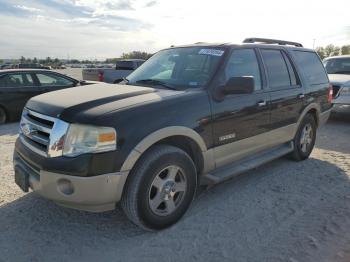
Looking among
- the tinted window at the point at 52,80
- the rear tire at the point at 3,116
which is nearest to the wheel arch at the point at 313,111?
the tinted window at the point at 52,80

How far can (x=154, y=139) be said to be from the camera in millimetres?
3354

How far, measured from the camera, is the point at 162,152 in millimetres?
3461

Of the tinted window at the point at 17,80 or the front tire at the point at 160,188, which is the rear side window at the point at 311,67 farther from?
the tinted window at the point at 17,80

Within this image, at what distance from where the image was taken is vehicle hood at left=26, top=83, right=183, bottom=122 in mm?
3217

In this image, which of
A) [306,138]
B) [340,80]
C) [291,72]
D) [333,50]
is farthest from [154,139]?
[333,50]

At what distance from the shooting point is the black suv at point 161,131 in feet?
10.2

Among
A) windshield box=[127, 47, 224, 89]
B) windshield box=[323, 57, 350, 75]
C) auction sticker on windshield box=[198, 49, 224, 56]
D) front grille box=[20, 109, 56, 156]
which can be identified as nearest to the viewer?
front grille box=[20, 109, 56, 156]

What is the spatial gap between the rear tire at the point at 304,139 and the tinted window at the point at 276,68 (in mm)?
899

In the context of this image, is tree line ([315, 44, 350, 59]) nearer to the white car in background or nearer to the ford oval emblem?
the white car in background

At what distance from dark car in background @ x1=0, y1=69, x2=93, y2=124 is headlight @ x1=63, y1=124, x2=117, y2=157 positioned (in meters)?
6.35

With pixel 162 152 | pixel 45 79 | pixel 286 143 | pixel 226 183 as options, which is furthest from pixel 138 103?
A: pixel 45 79

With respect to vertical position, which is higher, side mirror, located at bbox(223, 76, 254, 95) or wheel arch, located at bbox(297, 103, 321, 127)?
side mirror, located at bbox(223, 76, 254, 95)

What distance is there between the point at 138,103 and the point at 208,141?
94cm

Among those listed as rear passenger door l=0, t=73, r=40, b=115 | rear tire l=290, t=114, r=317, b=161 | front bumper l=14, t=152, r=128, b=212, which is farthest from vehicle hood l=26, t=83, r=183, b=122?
rear passenger door l=0, t=73, r=40, b=115
